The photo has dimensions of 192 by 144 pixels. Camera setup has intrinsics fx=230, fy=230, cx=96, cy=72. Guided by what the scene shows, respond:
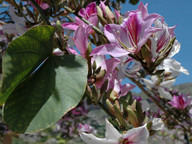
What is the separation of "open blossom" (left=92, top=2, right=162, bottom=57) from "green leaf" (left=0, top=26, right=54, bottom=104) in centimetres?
11

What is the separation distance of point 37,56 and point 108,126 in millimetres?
209

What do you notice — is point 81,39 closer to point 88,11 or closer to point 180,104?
point 88,11

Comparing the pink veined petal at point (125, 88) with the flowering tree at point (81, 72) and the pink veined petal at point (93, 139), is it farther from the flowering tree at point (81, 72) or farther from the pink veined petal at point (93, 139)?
the pink veined petal at point (93, 139)

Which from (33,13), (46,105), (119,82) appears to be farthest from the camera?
(33,13)

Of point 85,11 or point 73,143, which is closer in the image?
point 85,11

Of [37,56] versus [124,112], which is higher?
[37,56]

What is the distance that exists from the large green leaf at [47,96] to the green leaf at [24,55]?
2 cm

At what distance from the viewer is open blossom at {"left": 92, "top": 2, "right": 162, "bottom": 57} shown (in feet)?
1.63

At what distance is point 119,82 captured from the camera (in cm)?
57

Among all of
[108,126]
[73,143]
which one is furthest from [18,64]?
[73,143]

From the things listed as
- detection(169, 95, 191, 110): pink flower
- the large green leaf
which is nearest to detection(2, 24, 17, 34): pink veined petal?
the large green leaf

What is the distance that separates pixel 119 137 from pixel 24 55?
25 centimetres

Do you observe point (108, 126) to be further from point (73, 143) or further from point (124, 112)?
point (73, 143)

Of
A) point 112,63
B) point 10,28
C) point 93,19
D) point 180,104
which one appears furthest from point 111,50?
point 180,104
